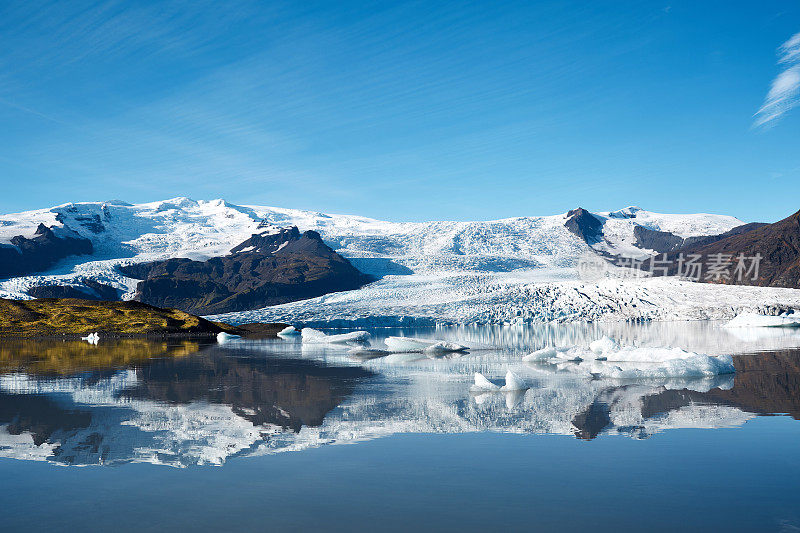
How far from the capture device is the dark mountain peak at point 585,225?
14450 centimetres

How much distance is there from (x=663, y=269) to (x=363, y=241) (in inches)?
2461

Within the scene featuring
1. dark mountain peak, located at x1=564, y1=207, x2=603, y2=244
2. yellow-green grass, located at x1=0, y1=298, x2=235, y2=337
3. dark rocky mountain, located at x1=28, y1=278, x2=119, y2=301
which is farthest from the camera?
dark mountain peak, located at x1=564, y1=207, x2=603, y2=244

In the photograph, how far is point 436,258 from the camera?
112 meters

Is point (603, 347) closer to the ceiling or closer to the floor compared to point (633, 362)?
closer to the ceiling

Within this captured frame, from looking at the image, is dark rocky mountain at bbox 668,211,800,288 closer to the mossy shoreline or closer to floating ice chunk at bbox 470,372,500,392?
the mossy shoreline

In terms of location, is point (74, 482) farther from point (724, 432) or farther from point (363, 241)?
point (363, 241)

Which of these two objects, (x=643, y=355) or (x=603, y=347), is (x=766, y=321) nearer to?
(x=603, y=347)

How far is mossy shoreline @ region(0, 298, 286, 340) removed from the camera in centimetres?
5156

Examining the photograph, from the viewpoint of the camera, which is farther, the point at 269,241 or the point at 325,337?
the point at 269,241

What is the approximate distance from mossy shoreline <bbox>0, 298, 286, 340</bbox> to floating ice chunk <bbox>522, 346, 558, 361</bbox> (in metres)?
34.2

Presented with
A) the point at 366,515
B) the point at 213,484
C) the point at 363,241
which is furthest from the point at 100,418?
the point at 363,241

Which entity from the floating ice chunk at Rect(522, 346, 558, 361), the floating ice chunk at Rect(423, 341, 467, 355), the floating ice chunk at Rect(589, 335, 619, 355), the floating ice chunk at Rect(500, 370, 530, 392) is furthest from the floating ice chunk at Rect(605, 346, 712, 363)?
the floating ice chunk at Rect(423, 341, 467, 355)

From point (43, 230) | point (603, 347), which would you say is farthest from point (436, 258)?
point (43, 230)

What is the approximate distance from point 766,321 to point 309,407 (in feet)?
171
